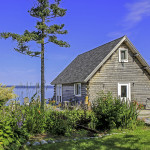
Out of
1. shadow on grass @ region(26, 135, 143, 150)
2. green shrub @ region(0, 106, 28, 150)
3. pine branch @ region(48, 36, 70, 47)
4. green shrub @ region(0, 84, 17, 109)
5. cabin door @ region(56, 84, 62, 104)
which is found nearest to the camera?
green shrub @ region(0, 106, 28, 150)

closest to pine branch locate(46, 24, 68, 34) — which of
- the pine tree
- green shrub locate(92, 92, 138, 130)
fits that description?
the pine tree

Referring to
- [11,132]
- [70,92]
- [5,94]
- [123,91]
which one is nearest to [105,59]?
[123,91]

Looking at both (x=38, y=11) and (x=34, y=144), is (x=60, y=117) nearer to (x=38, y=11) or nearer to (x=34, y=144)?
(x=34, y=144)

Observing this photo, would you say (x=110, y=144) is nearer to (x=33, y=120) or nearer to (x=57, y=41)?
(x=33, y=120)

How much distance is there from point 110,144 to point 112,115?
2.01 m

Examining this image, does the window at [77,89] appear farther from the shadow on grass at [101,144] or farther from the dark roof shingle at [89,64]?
the shadow on grass at [101,144]

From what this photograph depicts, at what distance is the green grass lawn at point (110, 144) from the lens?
7266 millimetres

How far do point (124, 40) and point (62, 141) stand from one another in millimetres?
15721

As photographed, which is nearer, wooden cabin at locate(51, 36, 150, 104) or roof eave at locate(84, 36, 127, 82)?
roof eave at locate(84, 36, 127, 82)

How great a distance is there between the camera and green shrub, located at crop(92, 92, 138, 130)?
964 cm

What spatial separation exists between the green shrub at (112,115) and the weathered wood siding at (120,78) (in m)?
10.2

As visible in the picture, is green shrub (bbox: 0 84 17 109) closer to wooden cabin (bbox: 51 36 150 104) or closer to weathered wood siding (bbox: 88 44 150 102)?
wooden cabin (bbox: 51 36 150 104)

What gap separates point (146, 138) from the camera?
8.70 meters

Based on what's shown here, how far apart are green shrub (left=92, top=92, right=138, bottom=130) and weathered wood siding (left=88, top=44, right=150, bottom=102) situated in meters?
10.2
